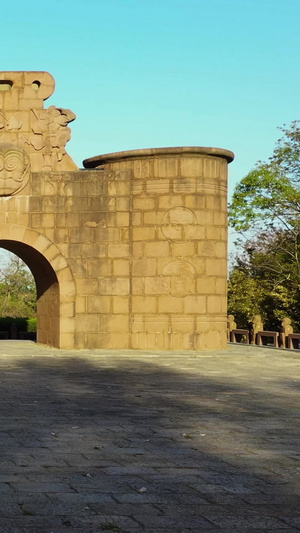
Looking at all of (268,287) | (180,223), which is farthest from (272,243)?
(180,223)

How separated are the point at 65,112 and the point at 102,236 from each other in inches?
121

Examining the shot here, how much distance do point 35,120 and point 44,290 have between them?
419 centimetres

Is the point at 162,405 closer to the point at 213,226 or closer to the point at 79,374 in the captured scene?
the point at 79,374

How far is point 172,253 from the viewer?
62.0 ft

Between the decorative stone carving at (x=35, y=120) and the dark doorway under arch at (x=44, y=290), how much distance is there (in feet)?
6.69

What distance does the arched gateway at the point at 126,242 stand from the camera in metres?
18.9

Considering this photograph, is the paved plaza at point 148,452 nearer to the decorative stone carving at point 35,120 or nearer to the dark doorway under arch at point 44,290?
the dark doorway under arch at point 44,290

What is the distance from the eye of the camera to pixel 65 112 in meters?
19.4

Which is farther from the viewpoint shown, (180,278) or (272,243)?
(272,243)

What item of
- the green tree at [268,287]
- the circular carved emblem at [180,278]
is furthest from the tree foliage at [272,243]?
the circular carved emblem at [180,278]

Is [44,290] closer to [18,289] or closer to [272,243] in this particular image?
[272,243]

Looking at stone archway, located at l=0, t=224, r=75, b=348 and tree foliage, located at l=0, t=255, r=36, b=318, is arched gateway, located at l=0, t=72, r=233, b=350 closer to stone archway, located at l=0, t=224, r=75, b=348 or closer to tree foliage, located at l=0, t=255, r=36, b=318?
stone archway, located at l=0, t=224, r=75, b=348

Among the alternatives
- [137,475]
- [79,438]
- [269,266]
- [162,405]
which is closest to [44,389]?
→ [162,405]

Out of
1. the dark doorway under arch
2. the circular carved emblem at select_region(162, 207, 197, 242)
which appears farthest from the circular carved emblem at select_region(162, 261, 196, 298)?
the dark doorway under arch
